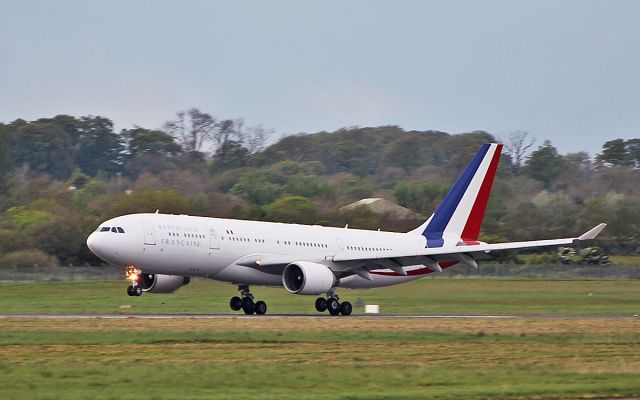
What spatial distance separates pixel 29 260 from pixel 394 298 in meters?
23.8

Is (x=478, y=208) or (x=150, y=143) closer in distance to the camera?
(x=478, y=208)

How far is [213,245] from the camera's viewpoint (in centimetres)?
4172

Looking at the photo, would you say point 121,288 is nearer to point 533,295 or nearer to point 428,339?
point 533,295

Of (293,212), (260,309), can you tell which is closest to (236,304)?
(260,309)

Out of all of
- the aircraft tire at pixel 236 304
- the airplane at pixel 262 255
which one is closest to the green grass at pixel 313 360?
the airplane at pixel 262 255

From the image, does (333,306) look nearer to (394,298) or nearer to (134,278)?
(134,278)

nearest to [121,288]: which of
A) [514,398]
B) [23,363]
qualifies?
[23,363]

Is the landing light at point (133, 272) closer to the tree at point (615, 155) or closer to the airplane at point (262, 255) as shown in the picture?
the airplane at point (262, 255)

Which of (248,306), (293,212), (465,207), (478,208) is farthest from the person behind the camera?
(293,212)

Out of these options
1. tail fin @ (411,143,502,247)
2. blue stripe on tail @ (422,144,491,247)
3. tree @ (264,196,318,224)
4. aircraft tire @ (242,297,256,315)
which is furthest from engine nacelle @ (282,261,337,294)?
tree @ (264,196,318,224)

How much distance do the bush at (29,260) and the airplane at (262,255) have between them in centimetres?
2279

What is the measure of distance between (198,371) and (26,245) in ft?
156

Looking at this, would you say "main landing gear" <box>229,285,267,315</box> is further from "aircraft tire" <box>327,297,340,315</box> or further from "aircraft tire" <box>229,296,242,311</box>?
"aircraft tire" <box>327,297,340,315</box>

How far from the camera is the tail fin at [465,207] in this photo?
49938 millimetres
